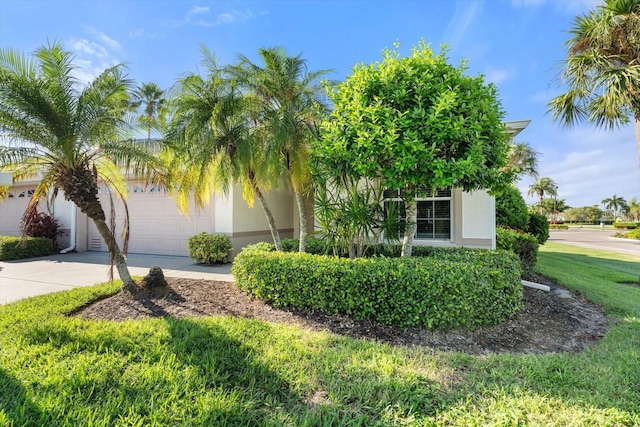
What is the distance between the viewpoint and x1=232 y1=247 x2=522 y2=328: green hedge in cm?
427

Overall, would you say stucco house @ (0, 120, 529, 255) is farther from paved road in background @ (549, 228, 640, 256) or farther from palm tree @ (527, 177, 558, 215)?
palm tree @ (527, 177, 558, 215)

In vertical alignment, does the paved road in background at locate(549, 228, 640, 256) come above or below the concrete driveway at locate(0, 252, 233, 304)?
below

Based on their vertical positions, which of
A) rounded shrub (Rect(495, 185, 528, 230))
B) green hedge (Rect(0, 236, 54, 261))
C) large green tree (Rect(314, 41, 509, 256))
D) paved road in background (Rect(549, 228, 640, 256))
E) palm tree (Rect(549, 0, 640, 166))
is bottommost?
paved road in background (Rect(549, 228, 640, 256))

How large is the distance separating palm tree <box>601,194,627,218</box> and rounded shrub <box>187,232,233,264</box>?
3814 inches

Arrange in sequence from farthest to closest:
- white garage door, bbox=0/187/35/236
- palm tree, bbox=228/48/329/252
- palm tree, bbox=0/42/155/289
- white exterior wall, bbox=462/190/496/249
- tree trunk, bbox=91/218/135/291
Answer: white garage door, bbox=0/187/35/236, white exterior wall, bbox=462/190/496/249, palm tree, bbox=228/48/329/252, tree trunk, bbox=91/218/135/291, palm tree, bbox=0/42/155/289

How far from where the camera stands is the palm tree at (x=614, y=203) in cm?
7056

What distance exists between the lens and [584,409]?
96.6 inches

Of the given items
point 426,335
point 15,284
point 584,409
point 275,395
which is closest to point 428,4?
point 426,335

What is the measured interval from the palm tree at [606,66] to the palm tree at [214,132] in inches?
325

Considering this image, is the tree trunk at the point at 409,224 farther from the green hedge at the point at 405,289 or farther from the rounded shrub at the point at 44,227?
the rounded shrub at the point at 44,227

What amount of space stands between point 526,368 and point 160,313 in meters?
5.21

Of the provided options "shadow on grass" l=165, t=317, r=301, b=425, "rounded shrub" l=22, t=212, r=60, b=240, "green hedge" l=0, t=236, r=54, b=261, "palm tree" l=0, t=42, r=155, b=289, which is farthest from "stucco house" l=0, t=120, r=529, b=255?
"shadow on grass" l=165, t=317, r=301, b=425

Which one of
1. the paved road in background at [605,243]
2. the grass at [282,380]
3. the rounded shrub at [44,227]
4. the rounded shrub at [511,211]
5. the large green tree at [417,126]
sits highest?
the large green tree at [417,126]

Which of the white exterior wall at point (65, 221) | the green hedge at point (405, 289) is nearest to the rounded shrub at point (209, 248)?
the green hedge at point (405, 289)
